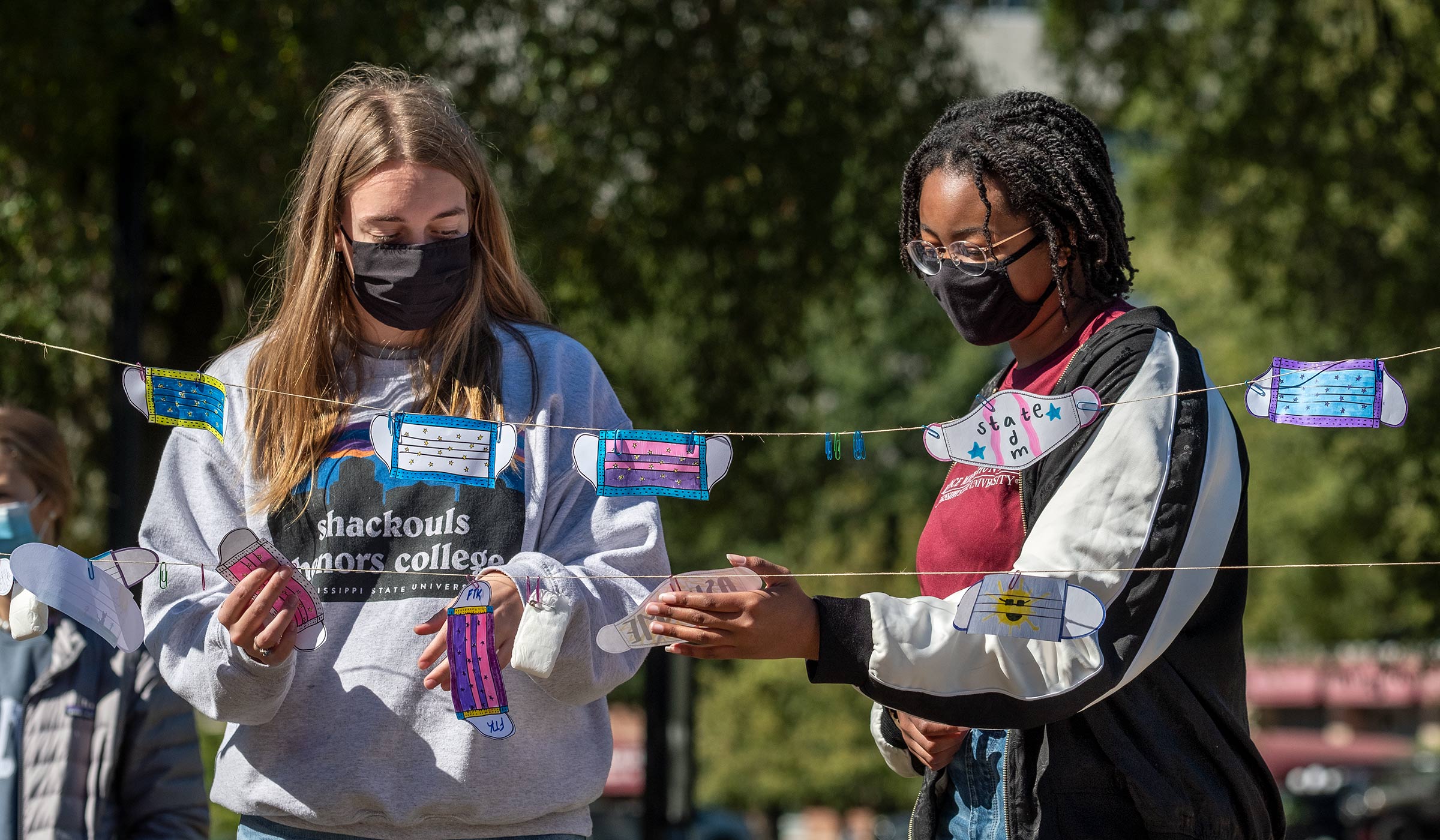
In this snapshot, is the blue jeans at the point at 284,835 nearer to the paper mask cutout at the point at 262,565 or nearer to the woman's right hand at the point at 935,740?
the paper mask cutout at the point at 262,565

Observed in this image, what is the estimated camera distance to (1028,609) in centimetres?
195

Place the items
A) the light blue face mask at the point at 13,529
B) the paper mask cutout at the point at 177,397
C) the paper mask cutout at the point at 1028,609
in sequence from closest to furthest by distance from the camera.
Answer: the paper mask cutout at the point at 1028,609, the paper mask cutout at the point at 177,397, the light blue face mask at the point at 13,529

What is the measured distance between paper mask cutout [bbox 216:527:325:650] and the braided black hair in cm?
122

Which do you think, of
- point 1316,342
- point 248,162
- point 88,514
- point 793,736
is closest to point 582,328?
point 248,162

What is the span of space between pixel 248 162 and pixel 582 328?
2549 mm

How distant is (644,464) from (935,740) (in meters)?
0.64

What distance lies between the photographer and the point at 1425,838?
1686cm

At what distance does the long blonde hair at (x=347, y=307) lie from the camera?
2.42 meters

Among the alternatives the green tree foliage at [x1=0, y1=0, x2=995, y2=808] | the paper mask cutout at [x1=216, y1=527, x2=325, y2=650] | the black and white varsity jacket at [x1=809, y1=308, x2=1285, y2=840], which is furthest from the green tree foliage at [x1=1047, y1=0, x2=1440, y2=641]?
the paper mask cutout at [x1=216, y1=527, x2=325, y2=650]

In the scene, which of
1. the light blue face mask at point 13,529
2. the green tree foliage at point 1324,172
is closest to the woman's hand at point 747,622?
the light blue face mask at point 13,529

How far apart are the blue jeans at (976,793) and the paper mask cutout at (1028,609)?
0.27 meters

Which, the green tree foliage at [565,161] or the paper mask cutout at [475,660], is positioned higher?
the green tree foliage at [565,161]

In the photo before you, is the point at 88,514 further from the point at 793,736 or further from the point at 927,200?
the point at 793,736

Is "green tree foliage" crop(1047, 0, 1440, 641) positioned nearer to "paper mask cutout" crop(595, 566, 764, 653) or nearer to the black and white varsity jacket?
the black and white varsity jacket
